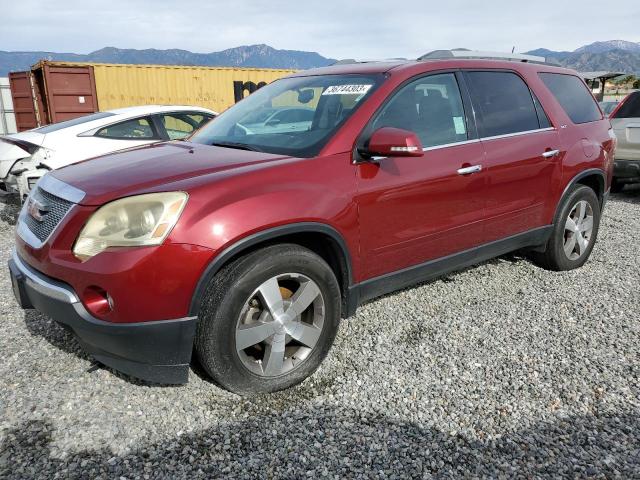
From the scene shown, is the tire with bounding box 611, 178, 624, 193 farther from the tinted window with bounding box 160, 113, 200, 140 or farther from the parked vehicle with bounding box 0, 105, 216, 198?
the tinted window with bounding box 160, 113, 200, 140

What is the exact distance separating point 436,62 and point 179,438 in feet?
9.07

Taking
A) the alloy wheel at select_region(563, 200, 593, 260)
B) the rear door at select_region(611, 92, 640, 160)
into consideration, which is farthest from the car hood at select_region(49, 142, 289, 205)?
the rear door at select_region(611, 92, 640, 160)

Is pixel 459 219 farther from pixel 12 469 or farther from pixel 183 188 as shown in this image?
pixel 12 469

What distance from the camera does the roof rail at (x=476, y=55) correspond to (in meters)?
3.71

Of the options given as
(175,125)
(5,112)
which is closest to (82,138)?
(175,125)

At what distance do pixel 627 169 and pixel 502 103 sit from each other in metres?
A: 5.41

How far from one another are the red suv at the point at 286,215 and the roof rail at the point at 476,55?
0.25ft

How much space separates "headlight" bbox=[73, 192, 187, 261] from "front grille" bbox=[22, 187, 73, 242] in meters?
0.24

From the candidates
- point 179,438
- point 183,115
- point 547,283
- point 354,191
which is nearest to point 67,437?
point 179,438

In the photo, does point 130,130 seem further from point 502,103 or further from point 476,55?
point 502,103

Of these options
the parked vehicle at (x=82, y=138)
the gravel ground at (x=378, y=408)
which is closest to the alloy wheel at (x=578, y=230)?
the gravel ground at (x=378, y=408)

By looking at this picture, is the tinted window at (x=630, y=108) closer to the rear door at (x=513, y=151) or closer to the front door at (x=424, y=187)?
the rear door at (x=513, y=151)

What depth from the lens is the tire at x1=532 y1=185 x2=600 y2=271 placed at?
429 cm

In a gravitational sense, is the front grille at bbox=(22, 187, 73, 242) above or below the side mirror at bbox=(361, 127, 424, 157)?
below
